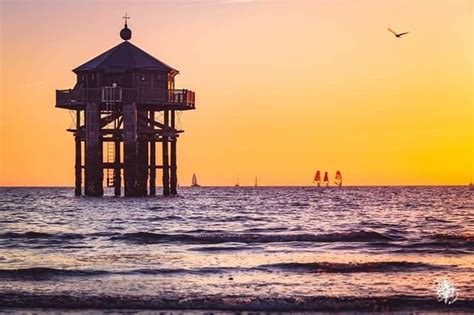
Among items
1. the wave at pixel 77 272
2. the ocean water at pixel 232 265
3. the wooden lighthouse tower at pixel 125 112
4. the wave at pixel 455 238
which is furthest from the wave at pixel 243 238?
the wooden lighthouse tower at pixel 125 112

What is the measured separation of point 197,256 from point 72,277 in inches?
215

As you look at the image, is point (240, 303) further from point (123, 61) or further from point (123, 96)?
point (123, 61)

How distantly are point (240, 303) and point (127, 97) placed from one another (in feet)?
149

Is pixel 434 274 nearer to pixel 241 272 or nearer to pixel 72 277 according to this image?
pixel 241 272

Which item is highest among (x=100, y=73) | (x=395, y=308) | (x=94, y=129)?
(x=100, y=73)

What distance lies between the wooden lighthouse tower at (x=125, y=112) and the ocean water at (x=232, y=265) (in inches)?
741

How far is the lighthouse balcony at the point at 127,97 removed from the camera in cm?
5991

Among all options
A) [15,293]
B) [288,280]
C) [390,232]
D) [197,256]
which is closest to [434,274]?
[288,280]

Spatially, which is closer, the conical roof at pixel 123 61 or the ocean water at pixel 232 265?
the ocean water at pixel 232 265

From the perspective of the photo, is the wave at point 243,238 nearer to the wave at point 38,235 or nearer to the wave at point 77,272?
the wave at point 38,235

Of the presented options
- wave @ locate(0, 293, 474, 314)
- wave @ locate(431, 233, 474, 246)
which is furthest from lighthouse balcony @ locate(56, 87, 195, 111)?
wave @ locate(0, 293, 474, 314)

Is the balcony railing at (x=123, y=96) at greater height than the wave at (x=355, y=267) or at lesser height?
greater

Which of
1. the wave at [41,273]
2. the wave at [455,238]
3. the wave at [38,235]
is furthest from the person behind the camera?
the wave at [38,235]

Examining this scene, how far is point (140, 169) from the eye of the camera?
202ft
